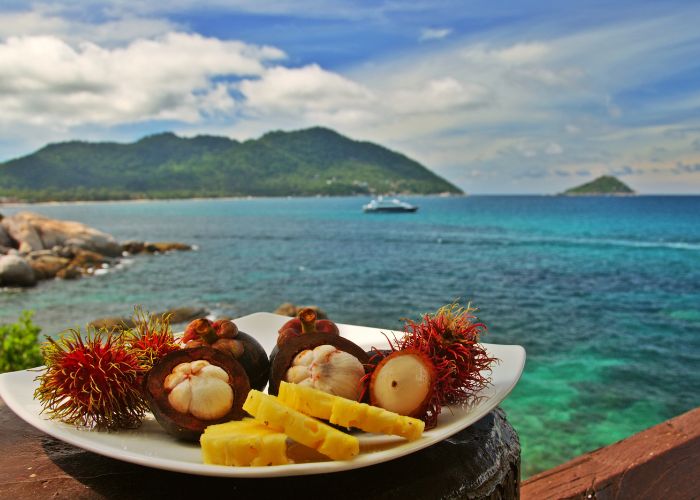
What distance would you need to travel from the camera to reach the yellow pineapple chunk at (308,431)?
1.30m

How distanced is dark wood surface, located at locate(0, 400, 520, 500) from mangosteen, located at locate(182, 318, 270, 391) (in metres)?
0.45

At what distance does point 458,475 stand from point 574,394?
530 inches

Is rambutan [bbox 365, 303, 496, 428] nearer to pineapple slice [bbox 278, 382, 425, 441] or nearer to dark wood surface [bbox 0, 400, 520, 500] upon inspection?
dark wood surface [bbox 0, 400, 520, 500]

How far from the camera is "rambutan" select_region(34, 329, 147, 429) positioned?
169 cm

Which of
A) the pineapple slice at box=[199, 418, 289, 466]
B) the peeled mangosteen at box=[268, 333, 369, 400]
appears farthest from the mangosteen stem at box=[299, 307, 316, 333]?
the pineapple slice at box=[199, 418, 289, 466]

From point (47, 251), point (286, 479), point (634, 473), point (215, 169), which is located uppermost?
point (215, 169)

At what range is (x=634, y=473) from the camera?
2.23 meters

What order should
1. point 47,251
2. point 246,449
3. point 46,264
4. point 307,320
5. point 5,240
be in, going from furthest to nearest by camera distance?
point 5,240 < point 47,251 < point 46,264 < point 307,320 < point 246,449

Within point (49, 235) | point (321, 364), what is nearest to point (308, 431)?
point (321, 364)

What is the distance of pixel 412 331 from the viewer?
1979mm

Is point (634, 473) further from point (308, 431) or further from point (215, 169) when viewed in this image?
point (215, 169)

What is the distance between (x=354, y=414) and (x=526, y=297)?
84.8 feet

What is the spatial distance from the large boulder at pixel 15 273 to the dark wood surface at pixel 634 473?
2790 centimetres

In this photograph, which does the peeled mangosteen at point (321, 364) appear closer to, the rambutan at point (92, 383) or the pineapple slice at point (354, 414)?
the pineapple slice at point (354, 414)
